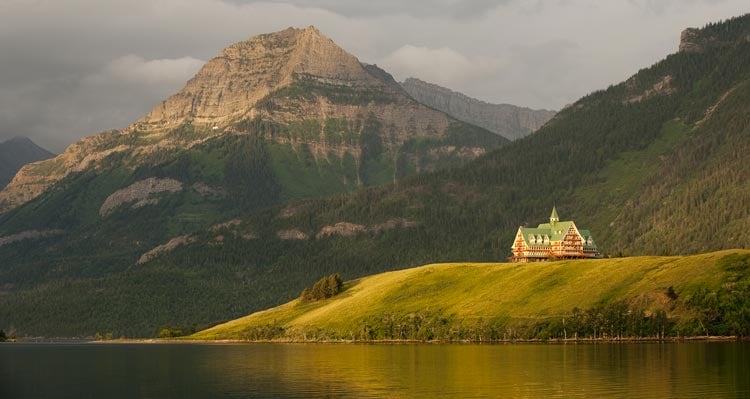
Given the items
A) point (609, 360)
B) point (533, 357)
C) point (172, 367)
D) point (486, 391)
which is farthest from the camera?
point (172, 367)

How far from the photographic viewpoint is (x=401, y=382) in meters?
145

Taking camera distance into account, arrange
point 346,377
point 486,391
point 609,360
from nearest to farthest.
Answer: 1. point 486,391
2. point 346,377
3. point 609,360

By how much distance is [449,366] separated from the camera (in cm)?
16938

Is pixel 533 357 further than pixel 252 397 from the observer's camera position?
Yes

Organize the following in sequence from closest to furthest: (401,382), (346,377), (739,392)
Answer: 1. (739,392)
2. (401,382)
3. (346,377)

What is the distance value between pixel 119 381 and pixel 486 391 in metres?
68.7

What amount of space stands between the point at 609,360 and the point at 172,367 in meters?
84.0

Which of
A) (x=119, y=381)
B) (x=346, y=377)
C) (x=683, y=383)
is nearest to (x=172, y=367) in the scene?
(x=119, y=381)

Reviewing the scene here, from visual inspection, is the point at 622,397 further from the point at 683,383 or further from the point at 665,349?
the point at 665,349

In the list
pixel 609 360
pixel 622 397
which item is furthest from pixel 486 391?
pixel 609 360

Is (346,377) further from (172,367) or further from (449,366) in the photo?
(172,367)

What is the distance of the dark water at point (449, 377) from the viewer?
12912 cm

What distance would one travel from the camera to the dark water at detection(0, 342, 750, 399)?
129 meters

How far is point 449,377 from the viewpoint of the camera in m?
150
